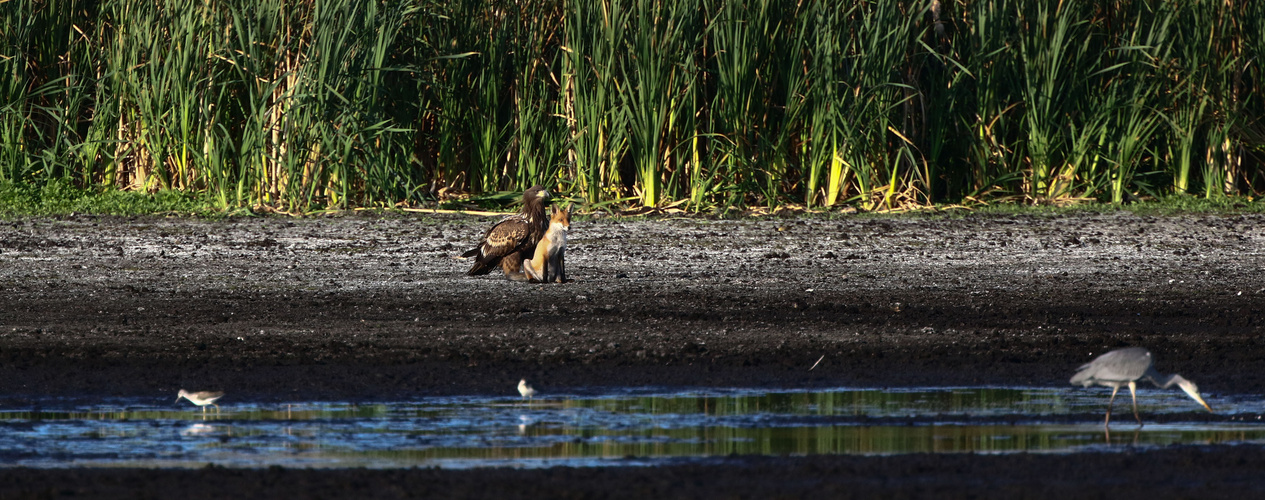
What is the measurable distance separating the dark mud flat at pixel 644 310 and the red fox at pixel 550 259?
117mm

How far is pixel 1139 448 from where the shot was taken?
5.16 metres

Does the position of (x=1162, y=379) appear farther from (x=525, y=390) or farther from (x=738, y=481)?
(x=525, y=390)

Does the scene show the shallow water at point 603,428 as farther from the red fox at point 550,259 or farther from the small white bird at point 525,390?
the red fox at point 550,259

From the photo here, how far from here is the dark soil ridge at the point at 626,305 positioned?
21.8ft

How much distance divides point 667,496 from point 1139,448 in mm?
1612

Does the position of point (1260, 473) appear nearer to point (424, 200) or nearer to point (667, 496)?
point (667, 496)

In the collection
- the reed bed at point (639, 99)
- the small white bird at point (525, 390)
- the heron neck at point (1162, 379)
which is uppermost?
the reed bed at point (639, 99)

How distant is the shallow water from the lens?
5008 mm

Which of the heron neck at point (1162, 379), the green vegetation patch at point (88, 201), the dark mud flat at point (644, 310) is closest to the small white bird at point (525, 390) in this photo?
the dark mud flat at point (644, 310)

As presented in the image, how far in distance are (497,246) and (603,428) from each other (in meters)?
4.44

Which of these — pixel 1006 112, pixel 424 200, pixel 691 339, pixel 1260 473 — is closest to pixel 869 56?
pixel 1006 112

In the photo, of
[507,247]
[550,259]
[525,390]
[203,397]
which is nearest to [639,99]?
[507,247]

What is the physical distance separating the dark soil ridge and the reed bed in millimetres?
1014

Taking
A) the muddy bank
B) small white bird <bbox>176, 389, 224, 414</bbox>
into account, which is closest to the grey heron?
the muddy bank
